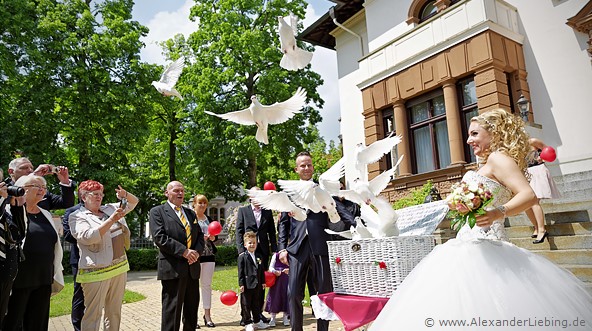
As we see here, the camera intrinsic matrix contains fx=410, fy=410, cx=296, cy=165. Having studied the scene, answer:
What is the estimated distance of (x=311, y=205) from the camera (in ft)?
12.0

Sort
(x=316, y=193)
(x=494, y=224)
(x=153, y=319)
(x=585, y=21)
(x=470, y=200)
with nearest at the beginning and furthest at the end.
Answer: (x=470, y=200), (x=494, y=224), (x=316, y=193), (x=153, y=319), (x=585, y=21)

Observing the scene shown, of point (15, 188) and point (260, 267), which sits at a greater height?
point (15, 188)

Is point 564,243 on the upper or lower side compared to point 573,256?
upper

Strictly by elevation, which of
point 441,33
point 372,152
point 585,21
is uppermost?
point 441,33

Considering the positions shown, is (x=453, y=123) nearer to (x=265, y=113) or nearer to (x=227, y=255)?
(x=265, y=113)

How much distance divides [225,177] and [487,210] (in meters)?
19.9

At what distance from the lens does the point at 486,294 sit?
2365mm

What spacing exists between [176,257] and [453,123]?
334 inches

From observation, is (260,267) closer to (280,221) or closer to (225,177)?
(280,221)

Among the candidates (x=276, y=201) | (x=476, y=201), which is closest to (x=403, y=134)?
(x=276, y=201)

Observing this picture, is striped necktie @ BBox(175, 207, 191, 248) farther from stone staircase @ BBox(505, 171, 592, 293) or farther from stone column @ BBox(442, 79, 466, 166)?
stone column @ BBox(442, 79, 466, 166)

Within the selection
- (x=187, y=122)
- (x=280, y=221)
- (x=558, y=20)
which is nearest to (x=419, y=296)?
(x=280, y=221)

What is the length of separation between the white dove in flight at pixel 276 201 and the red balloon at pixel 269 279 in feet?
9.84

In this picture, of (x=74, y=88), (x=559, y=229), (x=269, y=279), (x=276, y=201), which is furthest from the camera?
(x=74, y=88)
